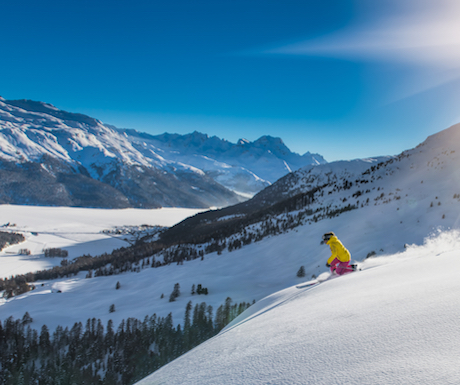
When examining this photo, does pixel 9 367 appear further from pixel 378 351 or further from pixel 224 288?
pixel 378 351

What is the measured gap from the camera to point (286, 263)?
15039mm

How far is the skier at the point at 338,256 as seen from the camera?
7922mm

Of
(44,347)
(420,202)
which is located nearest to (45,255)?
(44,347)

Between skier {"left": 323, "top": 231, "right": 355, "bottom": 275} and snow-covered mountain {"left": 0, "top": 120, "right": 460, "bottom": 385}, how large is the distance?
1.87 feet

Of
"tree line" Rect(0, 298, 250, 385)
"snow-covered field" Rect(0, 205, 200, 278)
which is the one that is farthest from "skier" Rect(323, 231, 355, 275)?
"snow-covered field" Rect(0, 205, 200, 278)

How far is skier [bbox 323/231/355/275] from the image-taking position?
7922 mm

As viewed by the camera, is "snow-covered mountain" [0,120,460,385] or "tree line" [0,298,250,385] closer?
"snow-covered mountain" [0,120,460,385]

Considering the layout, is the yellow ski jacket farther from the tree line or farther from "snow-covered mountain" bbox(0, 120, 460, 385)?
the tree line

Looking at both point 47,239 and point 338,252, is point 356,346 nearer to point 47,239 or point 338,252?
point 338,252

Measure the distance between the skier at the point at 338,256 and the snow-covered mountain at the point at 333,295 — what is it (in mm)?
570

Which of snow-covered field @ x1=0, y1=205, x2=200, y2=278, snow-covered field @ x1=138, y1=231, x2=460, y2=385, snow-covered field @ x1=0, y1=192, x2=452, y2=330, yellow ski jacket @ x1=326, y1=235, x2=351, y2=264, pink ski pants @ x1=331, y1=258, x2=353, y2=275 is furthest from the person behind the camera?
snow-covered field @ x1=0, y1=205, x2=200, y2=278

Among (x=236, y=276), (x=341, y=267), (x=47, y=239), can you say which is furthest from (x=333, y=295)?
(x=47, y=239)

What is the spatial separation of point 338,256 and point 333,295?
355cm

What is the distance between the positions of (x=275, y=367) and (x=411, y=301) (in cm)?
191
